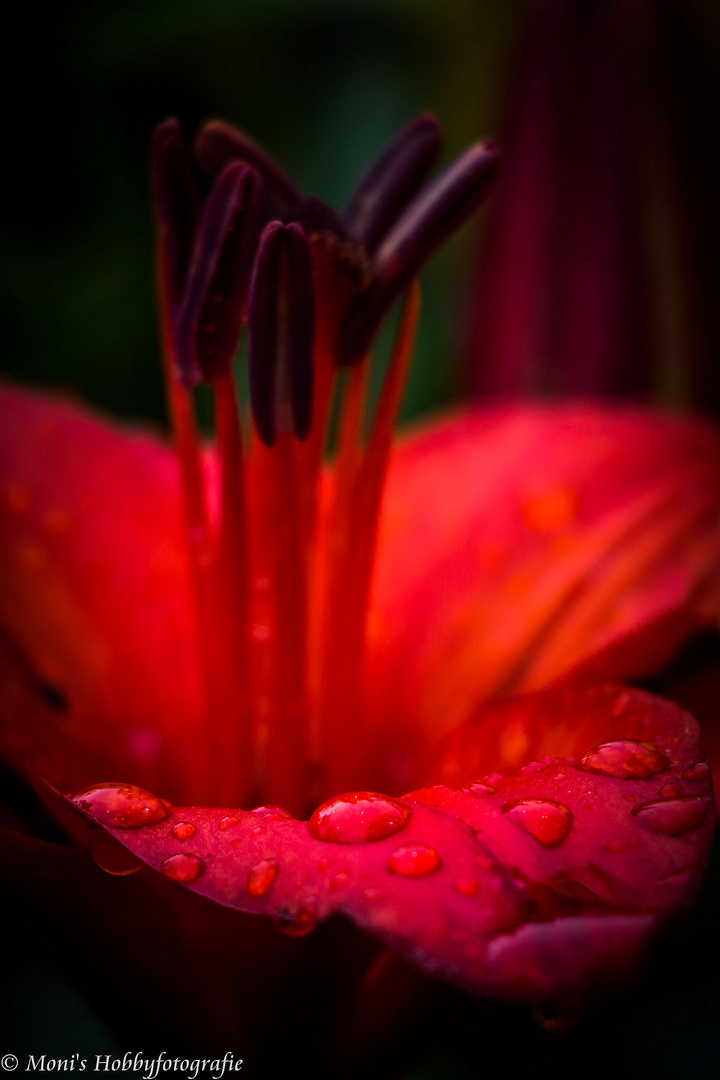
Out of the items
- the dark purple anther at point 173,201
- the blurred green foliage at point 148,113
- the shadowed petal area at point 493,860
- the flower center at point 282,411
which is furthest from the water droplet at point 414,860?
the blurred green foliage at point 148,113

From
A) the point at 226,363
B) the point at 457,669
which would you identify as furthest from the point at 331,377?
the point at 457,669

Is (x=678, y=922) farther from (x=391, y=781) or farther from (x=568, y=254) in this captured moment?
(x=568, y=254)

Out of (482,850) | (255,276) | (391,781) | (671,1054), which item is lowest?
(671,1054)

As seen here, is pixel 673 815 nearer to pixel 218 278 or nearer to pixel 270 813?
pixel 270 813

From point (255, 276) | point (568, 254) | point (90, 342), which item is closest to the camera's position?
point (255, 276)

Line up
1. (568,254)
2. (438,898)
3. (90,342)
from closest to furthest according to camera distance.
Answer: (438,898), (568,254), (90,342)

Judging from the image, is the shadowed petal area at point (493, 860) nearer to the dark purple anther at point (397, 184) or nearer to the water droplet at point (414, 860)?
the water droplet at point (414, 860)

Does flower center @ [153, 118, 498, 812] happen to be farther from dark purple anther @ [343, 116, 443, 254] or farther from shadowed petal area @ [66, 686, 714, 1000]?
shadowed petal area @ [66, 686, 714, 1000]
